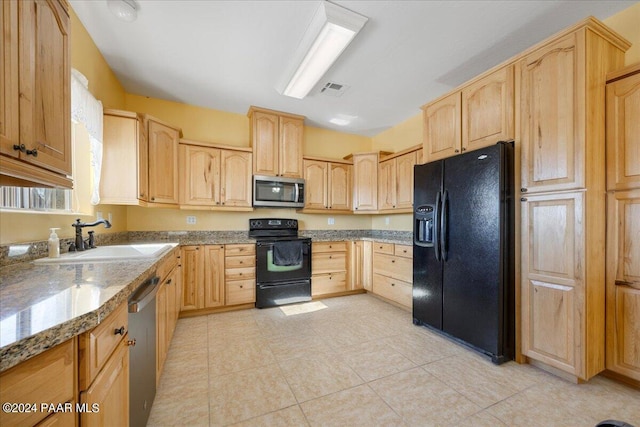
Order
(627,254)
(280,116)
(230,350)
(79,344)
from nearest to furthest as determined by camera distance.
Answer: (79,344)
(627,254)
(230,350)
(280,116)

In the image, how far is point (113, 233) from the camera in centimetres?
257

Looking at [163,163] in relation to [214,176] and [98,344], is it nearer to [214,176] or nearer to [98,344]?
[214,176]

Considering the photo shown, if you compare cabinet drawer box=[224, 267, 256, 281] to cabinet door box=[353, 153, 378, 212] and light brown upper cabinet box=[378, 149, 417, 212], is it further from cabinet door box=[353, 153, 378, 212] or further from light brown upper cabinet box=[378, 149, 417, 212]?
light brown upper cabinet box=[378, 149, 417, 212]

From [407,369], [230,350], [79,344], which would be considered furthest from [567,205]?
[230,350]

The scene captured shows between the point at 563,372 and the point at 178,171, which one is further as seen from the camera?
the point at 178,171

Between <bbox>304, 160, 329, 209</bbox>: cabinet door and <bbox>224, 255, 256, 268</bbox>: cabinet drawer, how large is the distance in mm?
1139

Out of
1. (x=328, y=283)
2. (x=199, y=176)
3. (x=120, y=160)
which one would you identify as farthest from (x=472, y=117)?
(x=120, y=160)

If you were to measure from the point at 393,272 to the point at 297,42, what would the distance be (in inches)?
108

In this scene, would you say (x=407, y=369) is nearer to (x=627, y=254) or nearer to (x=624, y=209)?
(x=627, y=254)

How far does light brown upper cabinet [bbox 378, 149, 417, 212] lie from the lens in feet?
11.1

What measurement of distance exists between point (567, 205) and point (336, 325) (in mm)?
2180

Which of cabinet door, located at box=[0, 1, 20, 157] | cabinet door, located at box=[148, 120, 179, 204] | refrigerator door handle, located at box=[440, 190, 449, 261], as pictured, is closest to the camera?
cabinet door, located at box=[0, 1, 20, 157]

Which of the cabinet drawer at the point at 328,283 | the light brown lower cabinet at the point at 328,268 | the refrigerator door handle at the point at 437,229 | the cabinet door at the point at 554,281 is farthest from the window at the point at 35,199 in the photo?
the cabinet door at the point at 554,281

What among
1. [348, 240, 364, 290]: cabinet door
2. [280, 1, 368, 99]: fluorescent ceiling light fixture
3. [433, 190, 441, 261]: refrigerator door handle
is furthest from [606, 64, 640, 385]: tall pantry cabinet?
[348, 240, 364, 290]: cabinet door
